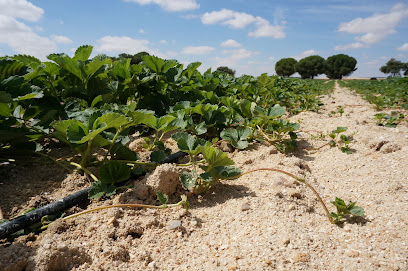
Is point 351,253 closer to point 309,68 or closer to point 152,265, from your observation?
point 152,265

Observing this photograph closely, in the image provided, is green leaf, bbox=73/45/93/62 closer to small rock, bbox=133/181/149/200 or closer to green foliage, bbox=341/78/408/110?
small rock, bbox=133/181/149/200

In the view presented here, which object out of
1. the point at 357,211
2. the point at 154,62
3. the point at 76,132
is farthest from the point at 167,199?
the point at 154,62

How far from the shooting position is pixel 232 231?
1.51m

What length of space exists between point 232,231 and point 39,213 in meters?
1.02

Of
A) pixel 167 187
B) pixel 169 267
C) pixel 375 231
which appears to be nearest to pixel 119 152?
pixel 167 187

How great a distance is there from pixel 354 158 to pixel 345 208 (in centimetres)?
122

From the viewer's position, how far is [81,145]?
1.86 meters

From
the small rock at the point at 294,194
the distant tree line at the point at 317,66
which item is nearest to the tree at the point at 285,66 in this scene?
the distant tree line at the point at 317,66

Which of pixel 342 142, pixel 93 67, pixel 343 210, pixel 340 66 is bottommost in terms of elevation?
pixel 343 210

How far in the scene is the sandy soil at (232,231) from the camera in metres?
1.26

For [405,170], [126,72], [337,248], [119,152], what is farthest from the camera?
[126,72]

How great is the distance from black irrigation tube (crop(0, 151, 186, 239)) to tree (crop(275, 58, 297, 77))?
77064 millimetres

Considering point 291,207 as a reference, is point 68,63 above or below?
above

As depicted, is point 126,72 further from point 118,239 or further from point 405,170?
point 405,170
